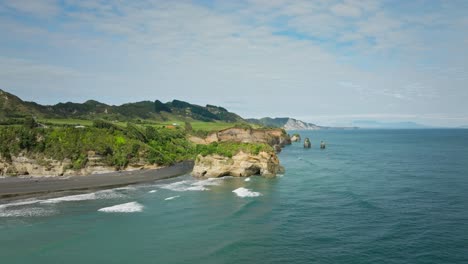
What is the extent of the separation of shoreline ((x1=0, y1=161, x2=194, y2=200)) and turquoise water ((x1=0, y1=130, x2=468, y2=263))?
617 centimetres

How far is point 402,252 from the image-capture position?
34.3m

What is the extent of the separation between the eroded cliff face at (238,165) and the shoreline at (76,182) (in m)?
10.00

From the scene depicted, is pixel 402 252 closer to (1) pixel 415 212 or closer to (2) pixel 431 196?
(1) pixel 415 212

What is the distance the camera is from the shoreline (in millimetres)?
66644

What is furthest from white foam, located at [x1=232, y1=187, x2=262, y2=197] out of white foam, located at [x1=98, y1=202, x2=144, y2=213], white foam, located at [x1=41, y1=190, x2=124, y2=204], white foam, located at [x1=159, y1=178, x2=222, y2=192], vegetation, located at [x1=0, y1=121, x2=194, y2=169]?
vegetation, located at [x1=0, y1=121, x2=194, y2=169]

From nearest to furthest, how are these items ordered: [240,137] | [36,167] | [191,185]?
[191,185] < [36,167] < [240,137]

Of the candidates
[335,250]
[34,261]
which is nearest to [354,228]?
[335,250]

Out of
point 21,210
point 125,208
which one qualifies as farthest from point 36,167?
point 125,208

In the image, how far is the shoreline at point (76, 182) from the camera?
219 feet

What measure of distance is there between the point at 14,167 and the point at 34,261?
191ft

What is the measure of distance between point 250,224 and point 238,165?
116 ft

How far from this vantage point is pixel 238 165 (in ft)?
262

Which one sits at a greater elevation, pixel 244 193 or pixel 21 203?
pixel 244 193

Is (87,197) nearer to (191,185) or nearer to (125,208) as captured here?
(125,208)
